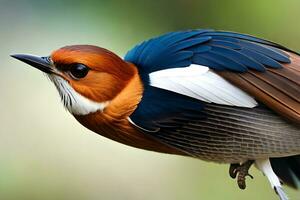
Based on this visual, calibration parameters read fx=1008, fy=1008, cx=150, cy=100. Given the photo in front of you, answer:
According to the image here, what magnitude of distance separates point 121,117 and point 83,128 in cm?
110

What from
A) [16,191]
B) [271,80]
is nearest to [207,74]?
[271,80]

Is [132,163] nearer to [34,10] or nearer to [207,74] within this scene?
[34,10]

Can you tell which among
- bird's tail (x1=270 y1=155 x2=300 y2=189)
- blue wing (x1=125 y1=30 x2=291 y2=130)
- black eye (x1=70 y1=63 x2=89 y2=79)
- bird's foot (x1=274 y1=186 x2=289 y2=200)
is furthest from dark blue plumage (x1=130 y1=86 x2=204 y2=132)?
bird's tail (x1=270 y1=155 x2=300 y2=189)

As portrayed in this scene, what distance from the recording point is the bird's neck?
1.62m

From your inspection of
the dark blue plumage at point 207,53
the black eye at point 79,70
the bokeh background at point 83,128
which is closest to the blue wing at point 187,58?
the dark blue plumage at point 207,53

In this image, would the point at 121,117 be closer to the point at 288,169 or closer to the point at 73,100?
the point at 73,100

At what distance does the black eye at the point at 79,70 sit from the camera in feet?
5.19

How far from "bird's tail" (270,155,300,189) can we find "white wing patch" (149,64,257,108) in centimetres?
29

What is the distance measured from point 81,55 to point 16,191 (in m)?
1.07

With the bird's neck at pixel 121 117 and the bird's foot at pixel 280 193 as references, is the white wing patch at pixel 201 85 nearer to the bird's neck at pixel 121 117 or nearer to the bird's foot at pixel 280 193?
the bird's neck at pixel 121 117

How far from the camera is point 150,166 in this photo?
2.70 m

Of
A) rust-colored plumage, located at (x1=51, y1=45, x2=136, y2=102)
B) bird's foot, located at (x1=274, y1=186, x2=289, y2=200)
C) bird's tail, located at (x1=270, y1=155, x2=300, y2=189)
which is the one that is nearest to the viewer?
rust-colored plumage, located at (x1=51, y1=45, x2=136, y2=102)

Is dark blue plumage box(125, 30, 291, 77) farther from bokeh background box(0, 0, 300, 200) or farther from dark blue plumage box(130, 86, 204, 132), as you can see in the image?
bokeh background box(0, 0, 300, 200)

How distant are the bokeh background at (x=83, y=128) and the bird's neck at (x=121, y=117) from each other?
0.98 metres
